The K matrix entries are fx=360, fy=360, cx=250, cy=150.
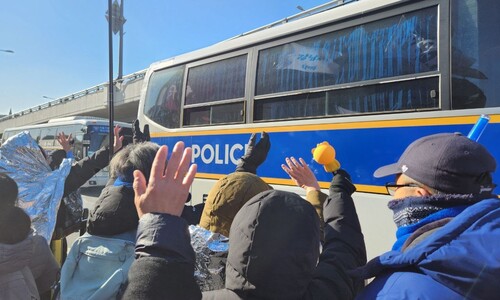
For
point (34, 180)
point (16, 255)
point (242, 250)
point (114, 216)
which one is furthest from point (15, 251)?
point (34, 180)

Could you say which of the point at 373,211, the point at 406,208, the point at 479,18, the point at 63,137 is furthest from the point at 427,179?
the point at 63,137

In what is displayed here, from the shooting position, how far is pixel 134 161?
2002 mm

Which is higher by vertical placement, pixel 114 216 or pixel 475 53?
pixel 475 53

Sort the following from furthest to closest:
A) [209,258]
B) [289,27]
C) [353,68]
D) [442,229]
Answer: [289,27], [353,68], [209,258], [442,229]

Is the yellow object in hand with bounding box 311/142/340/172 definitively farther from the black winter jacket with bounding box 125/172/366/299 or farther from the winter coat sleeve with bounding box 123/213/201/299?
the winter coat sleeve with bounding box 123/213/201/299

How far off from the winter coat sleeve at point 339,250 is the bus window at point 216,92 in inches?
122

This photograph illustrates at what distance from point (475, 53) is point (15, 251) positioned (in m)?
3.74

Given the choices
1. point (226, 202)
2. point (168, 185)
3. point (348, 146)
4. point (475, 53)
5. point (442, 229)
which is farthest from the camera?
point (348, 146)

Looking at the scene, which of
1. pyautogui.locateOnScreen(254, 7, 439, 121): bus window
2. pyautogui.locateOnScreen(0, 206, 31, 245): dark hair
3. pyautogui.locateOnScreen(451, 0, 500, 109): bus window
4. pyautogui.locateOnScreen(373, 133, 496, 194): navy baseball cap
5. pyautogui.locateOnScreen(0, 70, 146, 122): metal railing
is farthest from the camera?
pyautogui.locateOnScreen(0, 70, 146, 122): metal railing

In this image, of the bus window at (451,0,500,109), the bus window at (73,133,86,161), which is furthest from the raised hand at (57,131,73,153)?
the bus window at (73,133,86,161)

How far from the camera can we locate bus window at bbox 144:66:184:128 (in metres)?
6.03

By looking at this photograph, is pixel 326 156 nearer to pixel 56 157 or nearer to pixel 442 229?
pixel 442 229

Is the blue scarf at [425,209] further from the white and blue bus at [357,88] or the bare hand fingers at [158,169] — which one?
the white and blue bus at [357,88]

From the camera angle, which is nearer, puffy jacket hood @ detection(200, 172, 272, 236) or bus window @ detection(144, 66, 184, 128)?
puffy jacket hood @ detection(200, 172, 272, 236)
